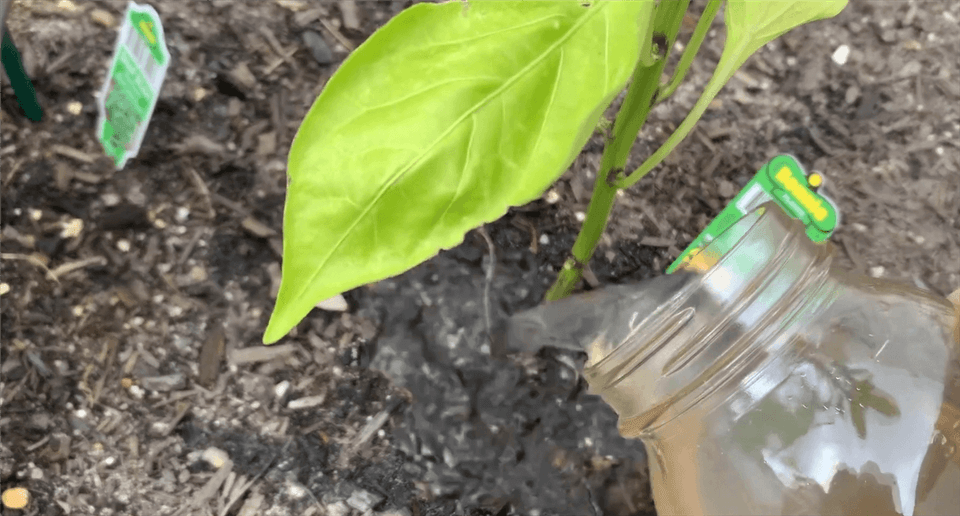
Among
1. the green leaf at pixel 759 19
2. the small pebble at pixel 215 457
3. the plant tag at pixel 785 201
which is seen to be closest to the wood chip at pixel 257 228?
the small pebble at pixel 215 457

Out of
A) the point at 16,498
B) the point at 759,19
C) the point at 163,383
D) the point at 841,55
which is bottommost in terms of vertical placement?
the point at 16,498

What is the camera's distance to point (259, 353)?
87 cm

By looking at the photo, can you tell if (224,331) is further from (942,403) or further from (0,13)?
(942,403)

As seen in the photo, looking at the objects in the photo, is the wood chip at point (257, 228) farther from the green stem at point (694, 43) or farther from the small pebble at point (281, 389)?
the green stem at point (694, 43)

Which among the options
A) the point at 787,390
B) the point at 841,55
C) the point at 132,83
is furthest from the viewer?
the point at 841,55

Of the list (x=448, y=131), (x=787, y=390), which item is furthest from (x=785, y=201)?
→ (x=448, y=131)

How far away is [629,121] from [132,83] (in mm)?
570

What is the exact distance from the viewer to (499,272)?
2.97ft

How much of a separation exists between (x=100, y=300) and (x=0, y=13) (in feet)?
1.08

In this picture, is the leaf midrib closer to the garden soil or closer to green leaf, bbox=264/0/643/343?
green leaf, bbox=264/0/643/343

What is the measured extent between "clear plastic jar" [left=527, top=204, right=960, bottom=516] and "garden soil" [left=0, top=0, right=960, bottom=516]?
0.26m

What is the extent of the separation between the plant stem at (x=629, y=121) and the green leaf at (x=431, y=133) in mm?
101

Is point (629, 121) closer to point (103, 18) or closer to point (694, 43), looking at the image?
point (694, 43)

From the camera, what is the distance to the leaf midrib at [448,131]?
0.37 metres
